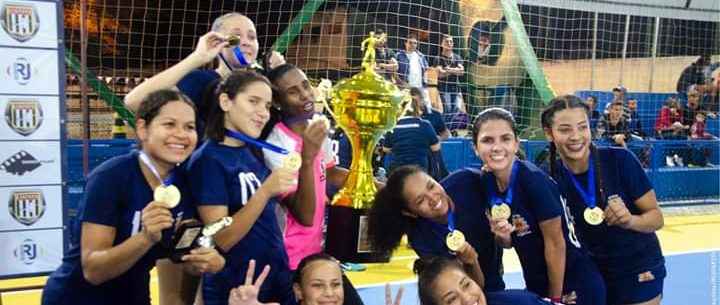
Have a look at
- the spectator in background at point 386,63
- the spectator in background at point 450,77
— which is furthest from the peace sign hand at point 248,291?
the spectator in background at point 450,77

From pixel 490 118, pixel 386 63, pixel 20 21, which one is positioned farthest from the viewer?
pixel 386 63

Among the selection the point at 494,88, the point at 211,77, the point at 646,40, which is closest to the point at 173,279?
the point at 211,77

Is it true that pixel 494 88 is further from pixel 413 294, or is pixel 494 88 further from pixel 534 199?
pixel 534 199

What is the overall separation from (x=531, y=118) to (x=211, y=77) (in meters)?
5.70

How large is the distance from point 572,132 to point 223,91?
3.83 ft

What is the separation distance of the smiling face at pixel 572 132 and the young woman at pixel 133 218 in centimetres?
124

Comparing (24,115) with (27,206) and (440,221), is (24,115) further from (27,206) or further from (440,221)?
(440,221)

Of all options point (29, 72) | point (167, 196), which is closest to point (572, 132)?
point (167, 196)

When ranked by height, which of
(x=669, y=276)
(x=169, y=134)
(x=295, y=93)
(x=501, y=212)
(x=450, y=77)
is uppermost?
(x=450, y=77)

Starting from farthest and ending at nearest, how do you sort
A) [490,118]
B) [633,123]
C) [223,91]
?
1. [633,123]
2. [490,118]
3. [223,91]

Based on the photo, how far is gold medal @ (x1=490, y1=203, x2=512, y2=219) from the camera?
2328 millimetres

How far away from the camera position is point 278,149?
2.23m

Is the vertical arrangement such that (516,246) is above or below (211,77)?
below

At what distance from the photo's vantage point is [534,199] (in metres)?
2.42
